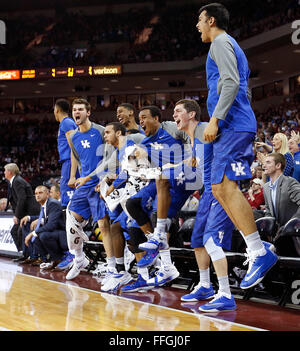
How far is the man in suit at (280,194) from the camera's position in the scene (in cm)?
434

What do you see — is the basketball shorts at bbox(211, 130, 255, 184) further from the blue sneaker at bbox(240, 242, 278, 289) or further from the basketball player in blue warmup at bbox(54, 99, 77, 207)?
the basketball player in blue warmup at bbox(54, 99, 77, 207)

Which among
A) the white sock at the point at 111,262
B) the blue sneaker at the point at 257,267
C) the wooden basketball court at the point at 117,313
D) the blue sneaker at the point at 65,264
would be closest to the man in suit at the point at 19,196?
the blue sneaker at the point at 65,264

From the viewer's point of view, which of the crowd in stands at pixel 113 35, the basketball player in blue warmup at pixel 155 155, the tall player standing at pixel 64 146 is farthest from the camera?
the crowd in stands at pixel 113 35

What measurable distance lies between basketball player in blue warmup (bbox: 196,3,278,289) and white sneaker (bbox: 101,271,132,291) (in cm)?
189

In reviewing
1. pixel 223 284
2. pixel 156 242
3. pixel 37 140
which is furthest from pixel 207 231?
pixel 37 140

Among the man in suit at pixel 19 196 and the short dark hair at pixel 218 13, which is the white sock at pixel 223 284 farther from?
the man in suit at pixel 19 196

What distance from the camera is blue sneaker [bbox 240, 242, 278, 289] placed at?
319 centimetres

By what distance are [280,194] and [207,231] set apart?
3.22 feet

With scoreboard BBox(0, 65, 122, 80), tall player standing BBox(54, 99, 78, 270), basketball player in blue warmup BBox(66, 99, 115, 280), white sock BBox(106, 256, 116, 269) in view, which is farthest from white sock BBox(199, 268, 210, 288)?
scoreboard BBox(0, 65, 122, 80)

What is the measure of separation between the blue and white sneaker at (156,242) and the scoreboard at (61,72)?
745 inches

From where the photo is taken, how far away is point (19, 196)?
26.8ft

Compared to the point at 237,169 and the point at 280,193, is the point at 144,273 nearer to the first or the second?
the point at 280,193
